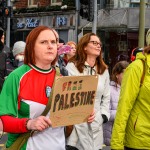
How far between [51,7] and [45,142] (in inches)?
992

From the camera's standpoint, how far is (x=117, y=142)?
373cm

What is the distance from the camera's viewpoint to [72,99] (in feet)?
11.1

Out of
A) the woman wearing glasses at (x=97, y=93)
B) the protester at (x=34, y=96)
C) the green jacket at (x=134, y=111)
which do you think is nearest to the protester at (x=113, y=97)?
the woman wearing glasses at (x=97, y=93)

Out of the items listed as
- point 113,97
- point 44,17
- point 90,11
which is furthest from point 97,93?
point 44,17

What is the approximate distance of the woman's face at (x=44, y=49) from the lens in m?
3.37

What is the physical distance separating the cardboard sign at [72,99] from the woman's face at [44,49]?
20 cm

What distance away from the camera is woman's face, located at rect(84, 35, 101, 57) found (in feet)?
17.6

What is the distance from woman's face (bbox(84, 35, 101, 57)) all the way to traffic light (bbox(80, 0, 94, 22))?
31.3 feet

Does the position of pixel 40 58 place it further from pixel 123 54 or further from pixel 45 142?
pixel 123 54

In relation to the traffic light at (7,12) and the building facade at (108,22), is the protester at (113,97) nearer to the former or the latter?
the traffic light at (7,12)

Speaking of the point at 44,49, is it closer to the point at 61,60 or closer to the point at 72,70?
the point at 72,70

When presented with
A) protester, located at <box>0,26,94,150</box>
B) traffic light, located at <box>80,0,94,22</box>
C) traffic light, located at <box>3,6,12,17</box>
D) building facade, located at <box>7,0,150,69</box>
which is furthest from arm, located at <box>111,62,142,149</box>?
building facade, located at <box>7,0,150,69</box>

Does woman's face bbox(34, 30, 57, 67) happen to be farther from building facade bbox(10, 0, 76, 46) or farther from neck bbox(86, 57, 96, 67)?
building facade bbox(10, 0, 76, 46)

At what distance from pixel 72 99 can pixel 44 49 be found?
39cm
